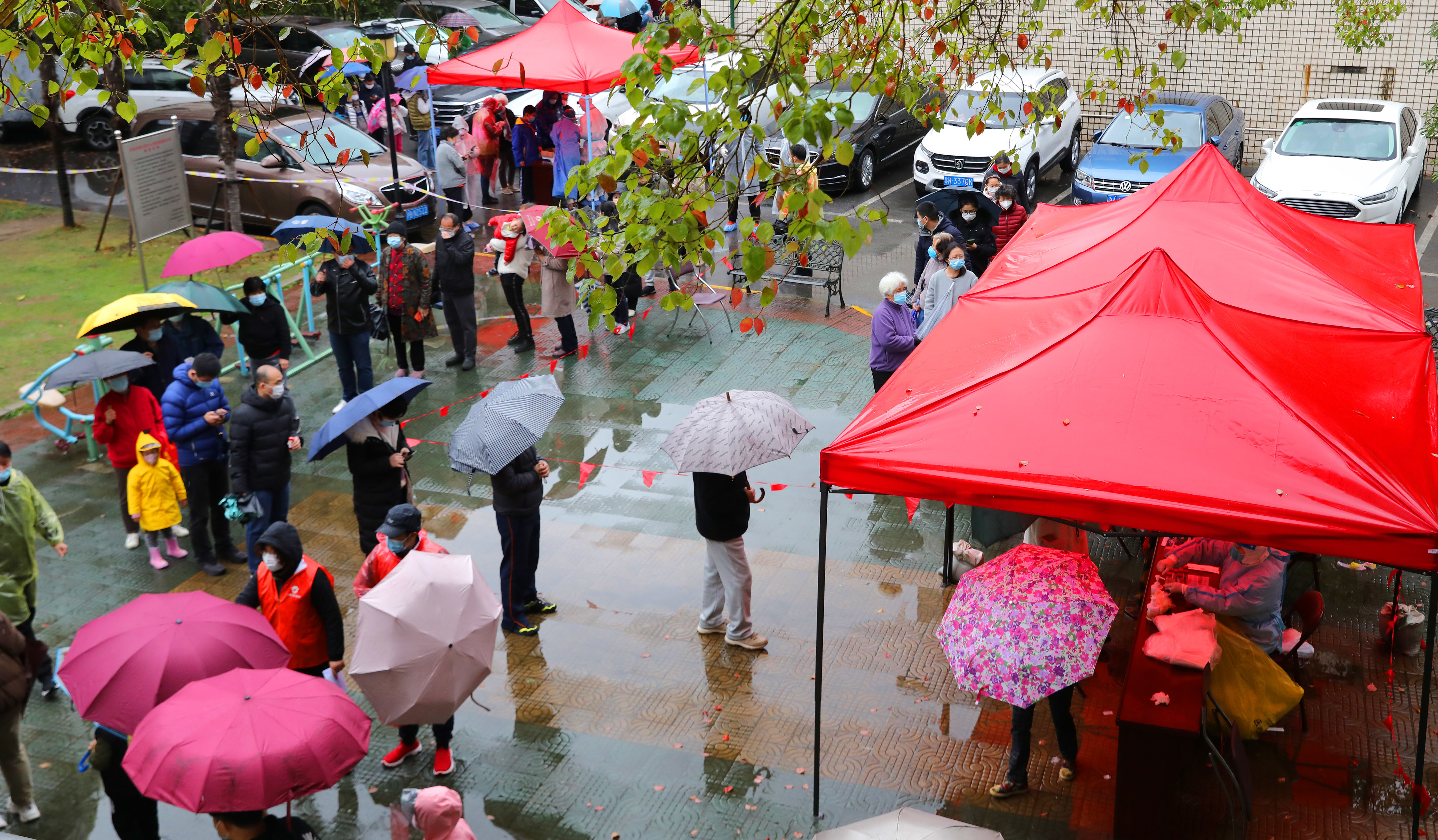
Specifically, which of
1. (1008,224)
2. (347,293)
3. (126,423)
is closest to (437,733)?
(126,423)

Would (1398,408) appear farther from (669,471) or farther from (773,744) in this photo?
(669,471)

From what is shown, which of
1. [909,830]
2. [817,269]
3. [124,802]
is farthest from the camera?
[817,269]

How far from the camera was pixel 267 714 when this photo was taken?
4820 mm

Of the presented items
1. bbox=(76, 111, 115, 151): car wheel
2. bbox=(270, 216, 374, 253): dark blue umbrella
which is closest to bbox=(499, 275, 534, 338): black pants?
bbox=(270, 216, 374, 253): dark blue umbrella

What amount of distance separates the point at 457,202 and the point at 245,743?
1393 cm

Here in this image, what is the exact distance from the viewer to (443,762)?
6.71 meters

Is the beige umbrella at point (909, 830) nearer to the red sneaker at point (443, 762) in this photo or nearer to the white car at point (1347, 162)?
the red sneaker at point (443, 762)

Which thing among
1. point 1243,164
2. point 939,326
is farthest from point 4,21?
point 1243,164

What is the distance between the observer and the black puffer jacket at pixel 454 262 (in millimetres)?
12148

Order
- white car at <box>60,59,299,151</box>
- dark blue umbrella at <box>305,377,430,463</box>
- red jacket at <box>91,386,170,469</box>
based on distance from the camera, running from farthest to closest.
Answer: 1. white car at <box>60,59,299,151</box>
2. red jacket at <box>91,386,170,469</box>
3. dark blue umbrella at <box>305,377,430,463</box>

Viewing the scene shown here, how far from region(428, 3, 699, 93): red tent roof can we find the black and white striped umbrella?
28.6 feet

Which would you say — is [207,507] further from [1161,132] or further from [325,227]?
[1161,132]

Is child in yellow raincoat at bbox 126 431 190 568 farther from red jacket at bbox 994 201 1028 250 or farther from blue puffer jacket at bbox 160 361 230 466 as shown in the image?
red jacket at bbox 994 201 1028 250

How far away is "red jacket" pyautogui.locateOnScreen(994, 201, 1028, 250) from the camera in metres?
13.3
